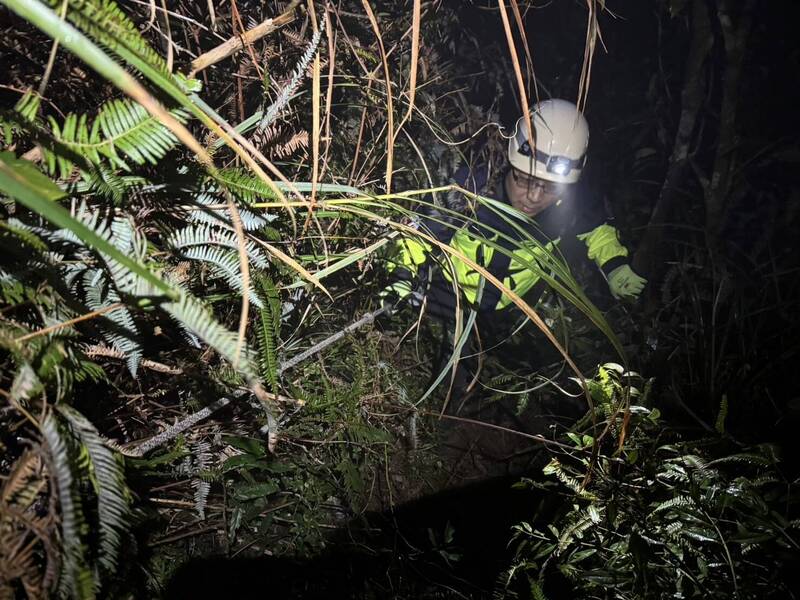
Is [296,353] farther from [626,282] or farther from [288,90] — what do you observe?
[626,282]

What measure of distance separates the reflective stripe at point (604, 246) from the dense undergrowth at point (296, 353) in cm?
38

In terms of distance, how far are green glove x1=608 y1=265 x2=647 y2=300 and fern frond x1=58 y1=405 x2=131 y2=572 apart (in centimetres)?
307

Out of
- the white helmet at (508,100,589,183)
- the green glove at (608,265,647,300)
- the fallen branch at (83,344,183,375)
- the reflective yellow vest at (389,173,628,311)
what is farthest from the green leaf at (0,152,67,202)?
the green glove at (608,265,647,300)

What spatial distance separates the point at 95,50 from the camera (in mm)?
509

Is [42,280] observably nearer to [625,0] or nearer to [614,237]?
[614,237]

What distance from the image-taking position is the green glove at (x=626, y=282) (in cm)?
306

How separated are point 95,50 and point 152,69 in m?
0.17

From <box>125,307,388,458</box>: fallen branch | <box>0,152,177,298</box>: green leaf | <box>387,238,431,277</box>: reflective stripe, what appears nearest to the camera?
<box>0,152,177,298</box>: green leaf

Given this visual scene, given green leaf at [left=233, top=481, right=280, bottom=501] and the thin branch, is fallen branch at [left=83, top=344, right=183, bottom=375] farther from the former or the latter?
green leaf at [left=233, top=481, right=280, bottom=501]

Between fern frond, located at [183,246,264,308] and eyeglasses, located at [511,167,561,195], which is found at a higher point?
fern frond, located at [183,246,264,308]

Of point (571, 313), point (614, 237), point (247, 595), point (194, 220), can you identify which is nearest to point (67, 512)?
point (194, 220)

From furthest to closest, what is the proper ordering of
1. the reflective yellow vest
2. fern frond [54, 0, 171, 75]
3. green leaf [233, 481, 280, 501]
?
the reflective yellow vest → green leaf [233, 481, 280, 501] → fern frond [54, 0, 171, 75]

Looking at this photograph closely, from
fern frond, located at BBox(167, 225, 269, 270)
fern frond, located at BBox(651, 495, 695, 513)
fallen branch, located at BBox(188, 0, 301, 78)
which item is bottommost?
fern frond, located at BBox(651, 495, 695, 513)

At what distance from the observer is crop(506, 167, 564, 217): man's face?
3170 millimetres
